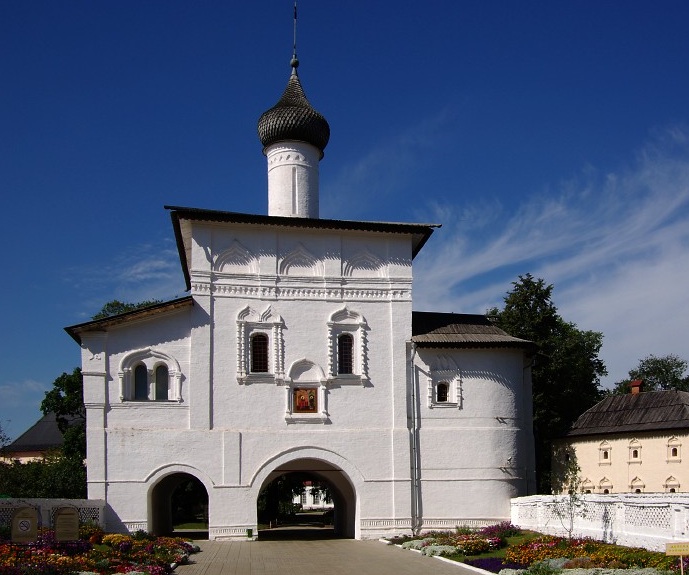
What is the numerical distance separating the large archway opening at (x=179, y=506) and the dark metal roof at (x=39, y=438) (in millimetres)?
11174

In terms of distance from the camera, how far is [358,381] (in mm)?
19719

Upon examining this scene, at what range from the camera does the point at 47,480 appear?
2653cm

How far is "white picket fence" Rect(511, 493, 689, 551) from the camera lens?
1288 cm

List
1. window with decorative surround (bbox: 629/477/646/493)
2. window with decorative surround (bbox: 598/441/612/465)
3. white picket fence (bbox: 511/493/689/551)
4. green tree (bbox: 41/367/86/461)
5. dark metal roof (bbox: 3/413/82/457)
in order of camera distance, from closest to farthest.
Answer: white picket fence (bbox: 511/493/689/551) → window with decorative surround (bbox: 629/477/646/493) → window with decorative surround (bbox: 598/441/612/465) → green tree (bbox: 41/367/86/461) → dark metal roof (bbox: 3/413/82/457)

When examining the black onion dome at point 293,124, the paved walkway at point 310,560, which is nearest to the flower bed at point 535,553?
the paved walkway at point 310,560

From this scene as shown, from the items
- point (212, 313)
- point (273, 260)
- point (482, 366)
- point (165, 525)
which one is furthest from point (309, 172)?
point (165, 525)

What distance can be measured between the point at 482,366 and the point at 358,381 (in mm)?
3090

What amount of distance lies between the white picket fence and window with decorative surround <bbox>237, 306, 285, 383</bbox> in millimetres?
6392

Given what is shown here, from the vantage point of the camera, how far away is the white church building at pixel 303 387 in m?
18.5

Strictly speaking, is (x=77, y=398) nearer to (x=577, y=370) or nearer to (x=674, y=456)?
(x=577, y=370)

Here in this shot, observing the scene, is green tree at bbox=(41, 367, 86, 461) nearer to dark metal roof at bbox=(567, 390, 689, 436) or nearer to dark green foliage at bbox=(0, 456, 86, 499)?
dark green foliage at bbox=(0, 456, 86, 499)

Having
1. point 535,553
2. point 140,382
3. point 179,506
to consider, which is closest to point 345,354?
point 140,382

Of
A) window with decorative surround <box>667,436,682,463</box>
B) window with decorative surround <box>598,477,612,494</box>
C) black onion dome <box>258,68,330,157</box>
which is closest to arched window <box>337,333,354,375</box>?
black onion dome <box>258,68,330,157</box>

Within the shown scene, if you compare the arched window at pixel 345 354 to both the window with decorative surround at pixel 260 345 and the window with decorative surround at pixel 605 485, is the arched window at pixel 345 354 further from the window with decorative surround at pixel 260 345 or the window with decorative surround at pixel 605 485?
the window with decorative surround at pixel 605 485
